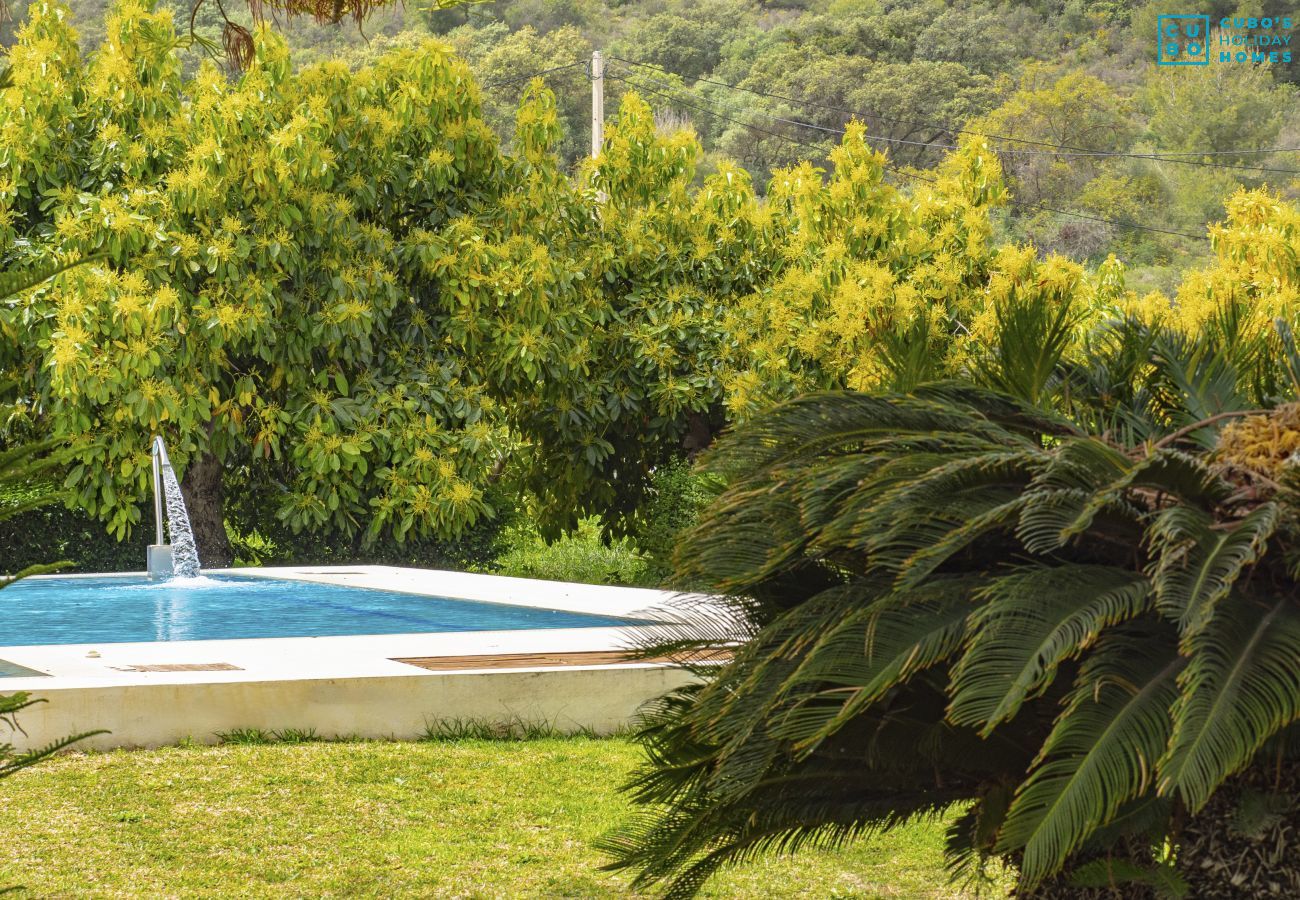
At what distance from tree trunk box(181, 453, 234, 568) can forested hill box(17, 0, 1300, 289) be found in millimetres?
23948

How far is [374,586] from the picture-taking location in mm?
9977

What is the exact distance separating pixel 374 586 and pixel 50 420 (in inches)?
115

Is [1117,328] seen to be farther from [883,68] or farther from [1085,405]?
[883,68]

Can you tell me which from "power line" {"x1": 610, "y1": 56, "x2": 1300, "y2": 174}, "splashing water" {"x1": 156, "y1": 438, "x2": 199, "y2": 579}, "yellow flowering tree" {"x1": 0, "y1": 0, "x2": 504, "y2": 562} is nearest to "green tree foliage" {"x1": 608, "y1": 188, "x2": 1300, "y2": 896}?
"yellow flowering tree" {"x1": 0, "y1": 0, "x2": 504, "y2": 562}

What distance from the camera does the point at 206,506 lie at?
11703 millimetres

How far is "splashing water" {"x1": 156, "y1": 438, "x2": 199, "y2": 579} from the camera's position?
10758 millimetres

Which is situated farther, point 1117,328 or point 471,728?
point 471,728

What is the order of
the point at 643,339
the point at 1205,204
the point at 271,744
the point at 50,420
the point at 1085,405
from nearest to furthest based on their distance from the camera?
the point at 1085,405, the point at 271,744, the point at 50,420, the point at 643,339, the point at 1205,204

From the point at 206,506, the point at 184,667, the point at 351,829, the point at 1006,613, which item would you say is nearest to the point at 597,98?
the point at 206,506

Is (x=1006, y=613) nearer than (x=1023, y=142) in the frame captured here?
Yes

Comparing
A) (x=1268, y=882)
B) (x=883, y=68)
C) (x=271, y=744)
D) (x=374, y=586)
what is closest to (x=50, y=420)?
(x=374, y=586)

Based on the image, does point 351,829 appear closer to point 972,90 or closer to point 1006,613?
point 1006,613

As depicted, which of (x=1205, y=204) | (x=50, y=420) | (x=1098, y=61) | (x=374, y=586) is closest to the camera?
(x=374, y=586)

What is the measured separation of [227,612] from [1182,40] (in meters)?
38.0
